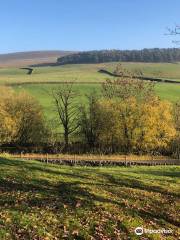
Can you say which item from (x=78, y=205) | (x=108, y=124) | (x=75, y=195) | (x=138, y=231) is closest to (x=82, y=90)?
(x=108, y=124)

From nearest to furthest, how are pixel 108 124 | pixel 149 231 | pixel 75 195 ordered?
pixel 149 231 → pixel 75 195 → pixel 108 124

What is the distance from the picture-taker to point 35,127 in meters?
86.0

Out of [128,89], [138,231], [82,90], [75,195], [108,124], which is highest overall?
[75,195]

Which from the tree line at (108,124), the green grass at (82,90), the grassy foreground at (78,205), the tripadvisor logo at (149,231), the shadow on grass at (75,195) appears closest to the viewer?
the grassy foreground at (78,205)

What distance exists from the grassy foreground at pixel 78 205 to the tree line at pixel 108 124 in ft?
167

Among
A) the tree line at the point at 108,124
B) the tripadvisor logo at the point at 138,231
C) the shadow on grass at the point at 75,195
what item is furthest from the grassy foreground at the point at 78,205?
the tree line at the point at 108,124

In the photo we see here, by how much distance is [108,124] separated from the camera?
8206cm

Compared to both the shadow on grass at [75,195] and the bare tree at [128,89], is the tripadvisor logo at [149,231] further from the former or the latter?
the bare tree at [128,89]

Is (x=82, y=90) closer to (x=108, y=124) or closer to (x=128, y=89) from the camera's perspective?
(x=128, y=89)

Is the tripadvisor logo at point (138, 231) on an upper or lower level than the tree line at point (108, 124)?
upper

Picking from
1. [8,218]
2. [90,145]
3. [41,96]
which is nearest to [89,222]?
[8,218]

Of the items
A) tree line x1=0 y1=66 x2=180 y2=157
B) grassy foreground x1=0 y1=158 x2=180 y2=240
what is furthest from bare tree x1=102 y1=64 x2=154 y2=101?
grassy foreground x1=0 y1=158 x2=180 y2=240

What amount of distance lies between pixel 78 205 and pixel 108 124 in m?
62.6

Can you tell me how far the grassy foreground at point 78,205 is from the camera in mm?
16555
